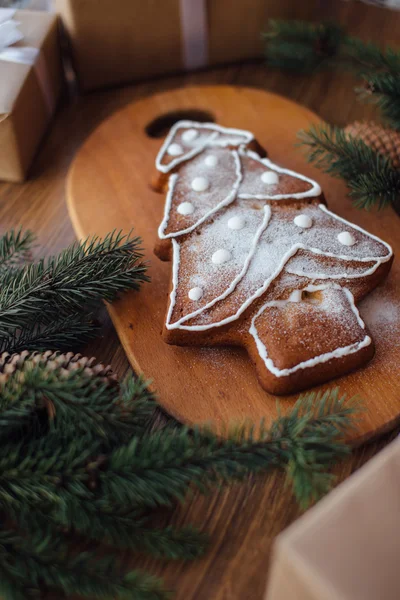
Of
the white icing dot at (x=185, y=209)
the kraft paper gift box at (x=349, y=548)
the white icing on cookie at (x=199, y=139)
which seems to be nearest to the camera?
the kraft paper gift box at (x=349, y=548)

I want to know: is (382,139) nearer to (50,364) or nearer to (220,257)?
(220,257)

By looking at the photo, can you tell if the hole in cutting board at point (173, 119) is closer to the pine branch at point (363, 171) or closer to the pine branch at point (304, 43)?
the pine branch at point (304, 43)

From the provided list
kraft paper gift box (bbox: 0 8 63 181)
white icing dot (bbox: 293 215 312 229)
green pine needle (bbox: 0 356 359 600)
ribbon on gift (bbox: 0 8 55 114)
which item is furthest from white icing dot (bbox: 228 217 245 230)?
ribbon on gift (bbox: 0 8 55 114)

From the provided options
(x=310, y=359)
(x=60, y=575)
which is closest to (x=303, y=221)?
Answer: (x=310, y=359)

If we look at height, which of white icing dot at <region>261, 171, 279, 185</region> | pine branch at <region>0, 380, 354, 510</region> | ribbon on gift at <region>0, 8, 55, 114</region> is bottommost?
pine branch at <region>0, 380, 354, 510</region>

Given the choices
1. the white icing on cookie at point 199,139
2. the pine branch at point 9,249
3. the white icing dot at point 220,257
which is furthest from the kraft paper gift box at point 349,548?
the white icing on cookie at point 199,139

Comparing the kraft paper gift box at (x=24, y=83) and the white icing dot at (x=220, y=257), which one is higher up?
the kraft paper gift box at (x=24, y=83)

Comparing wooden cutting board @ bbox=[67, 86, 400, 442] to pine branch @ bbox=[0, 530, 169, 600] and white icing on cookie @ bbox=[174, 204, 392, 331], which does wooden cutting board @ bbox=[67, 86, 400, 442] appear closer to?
white icing on cookie @ bbox=[174, 204, 392, 331]
